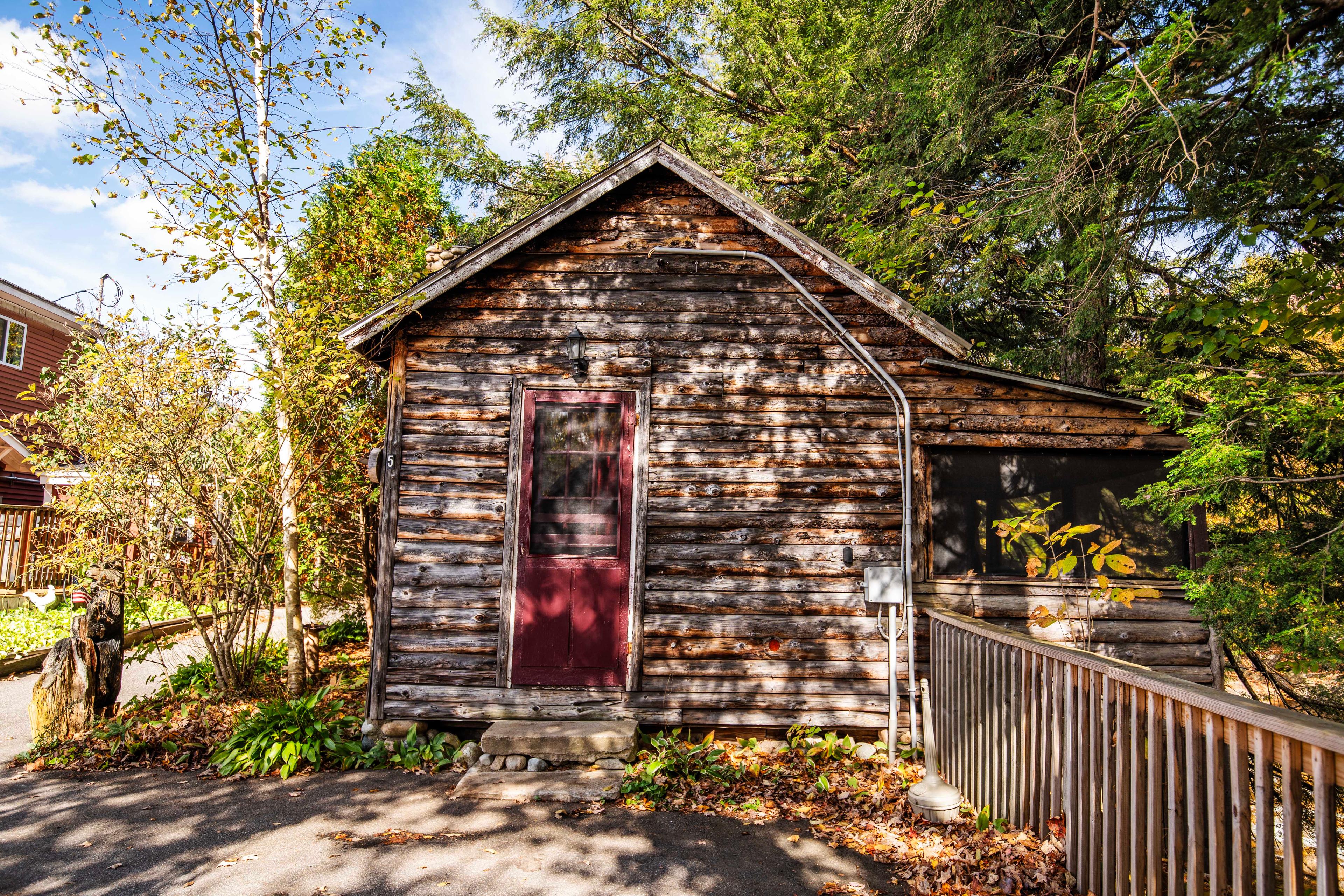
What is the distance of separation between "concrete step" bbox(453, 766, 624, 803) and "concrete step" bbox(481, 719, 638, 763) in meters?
0.13

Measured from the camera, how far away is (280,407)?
6.53 metres

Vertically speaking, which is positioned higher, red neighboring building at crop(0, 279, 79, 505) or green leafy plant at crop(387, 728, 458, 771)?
red neighboring building at crop(0, 279, 79, 505)

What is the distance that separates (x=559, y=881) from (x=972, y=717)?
2741mm

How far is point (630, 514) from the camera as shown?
6199 millimetres

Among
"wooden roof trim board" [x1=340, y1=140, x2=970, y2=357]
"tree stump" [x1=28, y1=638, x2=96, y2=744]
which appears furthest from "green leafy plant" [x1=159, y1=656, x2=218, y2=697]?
"wooden roof trim board" [x1=340, y1=140, x2=970, y2=357]

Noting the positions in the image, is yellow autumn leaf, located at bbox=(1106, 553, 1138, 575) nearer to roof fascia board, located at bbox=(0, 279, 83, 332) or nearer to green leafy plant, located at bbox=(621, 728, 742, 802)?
green leafy plant, located at bbox=(621, 728, 742, 802)

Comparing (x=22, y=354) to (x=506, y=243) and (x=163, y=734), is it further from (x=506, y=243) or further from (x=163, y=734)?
(x=506, y=243)

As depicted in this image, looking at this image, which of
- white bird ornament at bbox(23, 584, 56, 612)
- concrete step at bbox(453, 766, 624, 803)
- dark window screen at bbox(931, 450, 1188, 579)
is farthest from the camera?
white bird ornament at bbox(23, 584, 56, 612)

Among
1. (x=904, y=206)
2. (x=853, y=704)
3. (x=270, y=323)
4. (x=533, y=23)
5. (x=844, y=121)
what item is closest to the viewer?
(x=853, y=704)

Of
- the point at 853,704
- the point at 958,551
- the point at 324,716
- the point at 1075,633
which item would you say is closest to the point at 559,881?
the point at 853,704

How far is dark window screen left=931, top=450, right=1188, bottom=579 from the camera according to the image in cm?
636

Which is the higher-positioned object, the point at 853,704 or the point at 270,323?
the point at 270,323

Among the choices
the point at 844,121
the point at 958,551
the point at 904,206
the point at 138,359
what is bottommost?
the point at 958,551

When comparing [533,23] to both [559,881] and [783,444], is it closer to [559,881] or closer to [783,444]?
[783,444]
